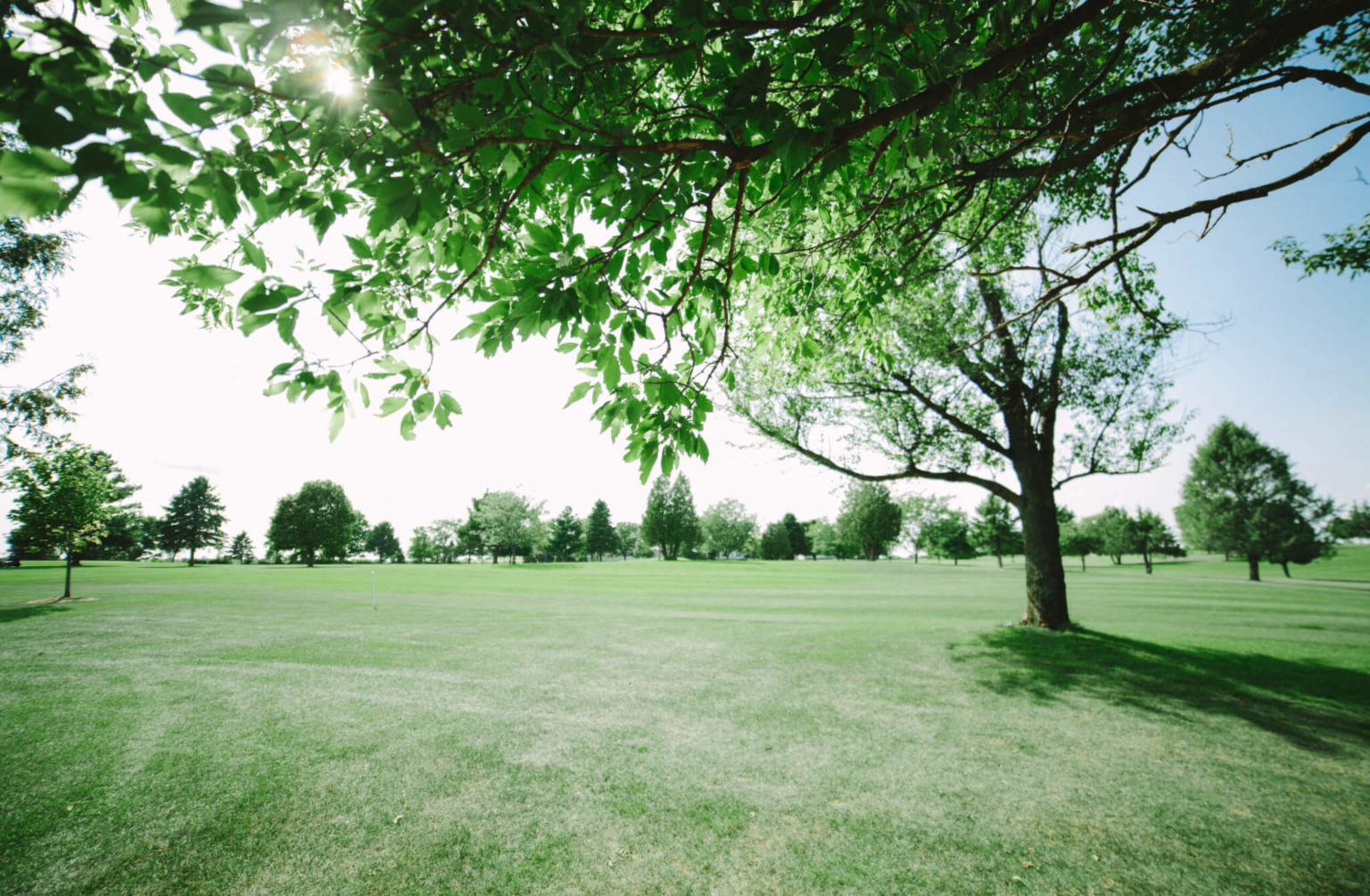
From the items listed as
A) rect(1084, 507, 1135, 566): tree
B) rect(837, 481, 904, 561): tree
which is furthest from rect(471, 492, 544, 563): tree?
rect(1084, 507, 1135, 566): tree

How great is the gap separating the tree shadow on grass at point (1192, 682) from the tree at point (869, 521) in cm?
6563

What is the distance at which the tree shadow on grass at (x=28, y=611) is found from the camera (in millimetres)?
14211

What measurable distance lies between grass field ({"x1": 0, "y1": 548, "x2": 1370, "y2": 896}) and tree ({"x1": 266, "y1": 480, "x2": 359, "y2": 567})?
254ft

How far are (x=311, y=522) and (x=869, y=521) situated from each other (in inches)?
3327

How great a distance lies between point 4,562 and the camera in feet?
163

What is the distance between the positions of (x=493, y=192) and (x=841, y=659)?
407 inches

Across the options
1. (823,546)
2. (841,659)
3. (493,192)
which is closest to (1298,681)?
(841,659)

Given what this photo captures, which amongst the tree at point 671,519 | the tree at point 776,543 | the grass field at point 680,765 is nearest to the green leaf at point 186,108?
the grass field at point 680,765

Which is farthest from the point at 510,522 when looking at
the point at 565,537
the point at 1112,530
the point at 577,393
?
the point at 1112,530

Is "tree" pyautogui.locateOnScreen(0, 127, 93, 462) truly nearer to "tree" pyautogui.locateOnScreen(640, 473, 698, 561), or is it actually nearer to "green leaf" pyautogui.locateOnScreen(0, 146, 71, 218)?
"green leaf" pyautogui.locateOnScreen(0, 146, 71, 218)

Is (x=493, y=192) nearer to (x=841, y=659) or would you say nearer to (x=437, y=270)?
(x=437, y=270)

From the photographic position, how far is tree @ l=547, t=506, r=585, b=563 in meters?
92.2

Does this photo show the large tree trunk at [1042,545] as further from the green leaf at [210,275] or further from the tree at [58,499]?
the tree at [58,499]

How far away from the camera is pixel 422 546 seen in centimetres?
11650
